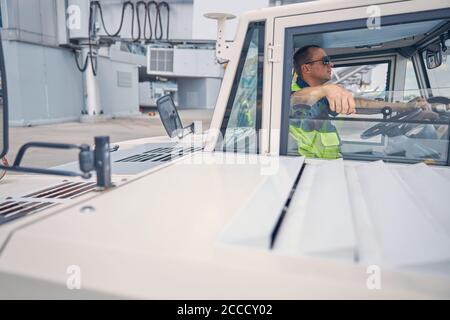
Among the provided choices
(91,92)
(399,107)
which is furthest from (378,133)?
(91,92)

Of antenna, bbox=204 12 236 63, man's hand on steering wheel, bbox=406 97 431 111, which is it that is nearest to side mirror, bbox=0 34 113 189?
antenna, bbox=204 12 236 63

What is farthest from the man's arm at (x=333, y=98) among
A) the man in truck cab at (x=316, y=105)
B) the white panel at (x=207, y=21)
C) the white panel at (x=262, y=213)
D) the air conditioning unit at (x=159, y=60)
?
the air conditioning unit at (x=159, y=60)

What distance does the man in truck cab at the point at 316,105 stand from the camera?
5.61ft

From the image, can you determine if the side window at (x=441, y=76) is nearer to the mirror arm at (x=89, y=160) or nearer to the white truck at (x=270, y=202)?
the white truck at (x=270, y=202)

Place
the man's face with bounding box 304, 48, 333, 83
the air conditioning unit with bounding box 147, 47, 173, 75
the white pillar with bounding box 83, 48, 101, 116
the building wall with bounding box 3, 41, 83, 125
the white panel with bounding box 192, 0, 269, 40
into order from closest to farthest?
the man's face with bounding box 304, 48, 333, 83
the white panel with bounding box 192, 0, 269, 40
the building wall with bounding box 3, 41, 83, 125
the white pillar with bounding box 83, 48, 101, 116
the air conditioning unit with bounding box 147, 47, 173, 75

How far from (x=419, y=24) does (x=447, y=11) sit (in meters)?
0.16

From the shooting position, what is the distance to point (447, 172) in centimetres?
142

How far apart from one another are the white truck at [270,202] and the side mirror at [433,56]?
0.01 metres

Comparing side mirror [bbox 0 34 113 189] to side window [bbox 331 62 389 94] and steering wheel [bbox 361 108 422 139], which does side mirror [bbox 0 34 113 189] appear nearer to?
steering wheel [bbox 361 108 422 139]

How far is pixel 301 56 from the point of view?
69.8 inches

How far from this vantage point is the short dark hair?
1.75 metres
